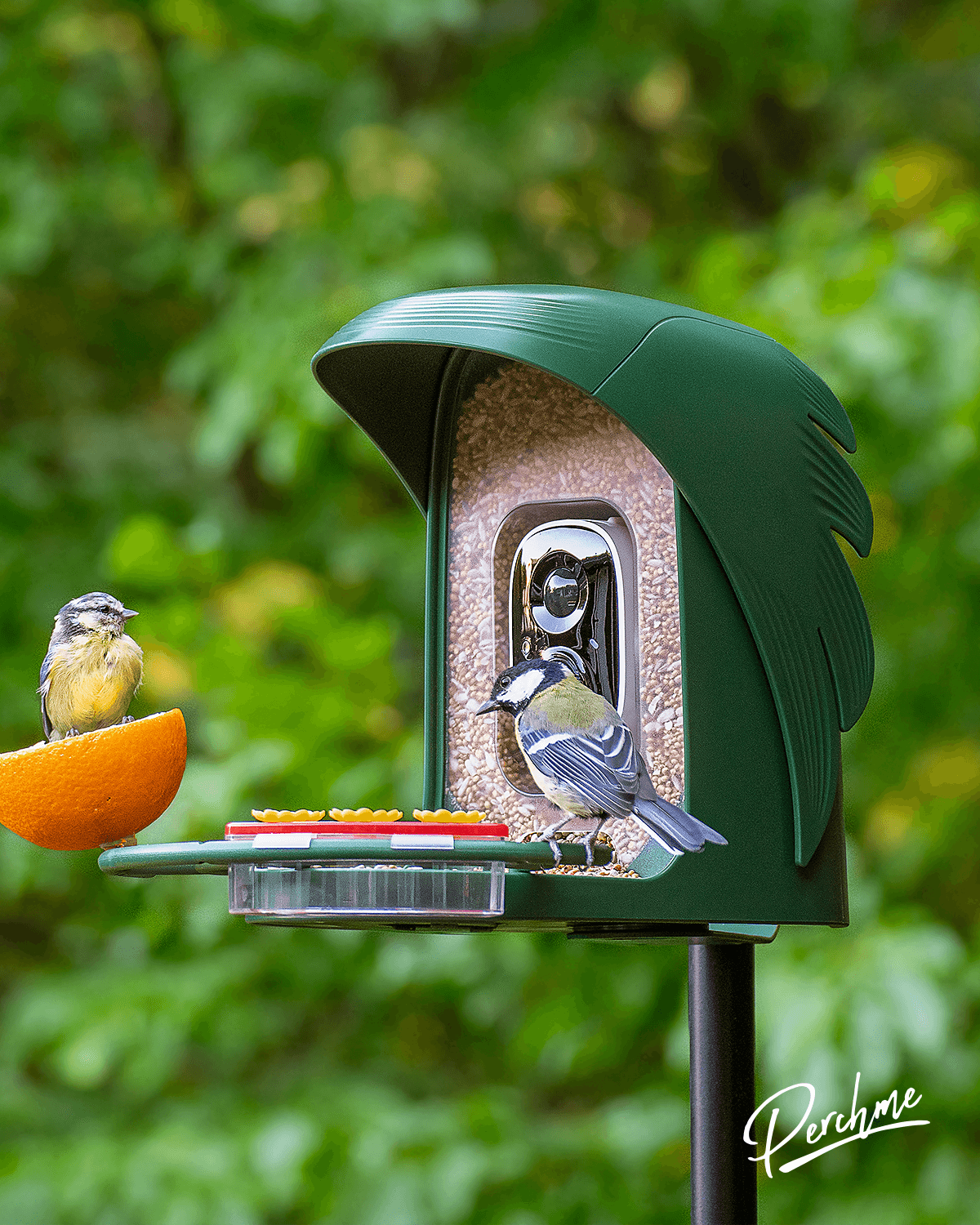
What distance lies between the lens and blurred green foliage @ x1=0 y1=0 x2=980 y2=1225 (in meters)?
2.83

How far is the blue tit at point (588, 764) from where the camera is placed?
1.32 metres

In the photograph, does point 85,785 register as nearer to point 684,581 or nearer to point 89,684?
point 89,684

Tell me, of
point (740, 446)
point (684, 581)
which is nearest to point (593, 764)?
point (684, 581)

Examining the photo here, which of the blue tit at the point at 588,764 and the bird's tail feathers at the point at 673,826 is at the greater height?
the blue tit at the point at 588,764

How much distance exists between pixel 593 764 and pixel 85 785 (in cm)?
49

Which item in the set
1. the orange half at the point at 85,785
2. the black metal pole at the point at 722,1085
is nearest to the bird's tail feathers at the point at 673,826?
the black metal pole at the point at 722,1085

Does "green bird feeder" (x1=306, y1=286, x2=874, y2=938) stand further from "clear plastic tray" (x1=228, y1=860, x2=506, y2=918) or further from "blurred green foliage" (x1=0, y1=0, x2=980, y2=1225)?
"blurred green foliage" (x1=0, y1=0, x2=980, y2=1225)

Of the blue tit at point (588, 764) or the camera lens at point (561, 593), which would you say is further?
the camera lens at point (561, 593)

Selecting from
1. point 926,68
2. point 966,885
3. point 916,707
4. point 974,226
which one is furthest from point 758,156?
point 966,885

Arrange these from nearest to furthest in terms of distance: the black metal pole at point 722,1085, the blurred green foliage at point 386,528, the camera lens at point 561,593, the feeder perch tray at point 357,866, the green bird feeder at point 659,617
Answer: the feeder perch tray at point 357,866
the green bird feeder at point 659,617
the black metal pole at point 722,1085
the camera lens at point 561,593
the blurred green foliage at point 386,528

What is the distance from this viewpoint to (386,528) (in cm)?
367

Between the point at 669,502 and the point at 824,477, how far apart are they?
177mm

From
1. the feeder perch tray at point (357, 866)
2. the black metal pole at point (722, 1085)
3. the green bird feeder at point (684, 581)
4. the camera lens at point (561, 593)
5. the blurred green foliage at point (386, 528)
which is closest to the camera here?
the feeder perch tray at point (357, 866)

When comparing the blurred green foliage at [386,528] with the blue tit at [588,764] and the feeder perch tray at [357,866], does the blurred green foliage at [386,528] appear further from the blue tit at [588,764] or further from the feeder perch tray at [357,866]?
the feeder perch tray at [357,866]
